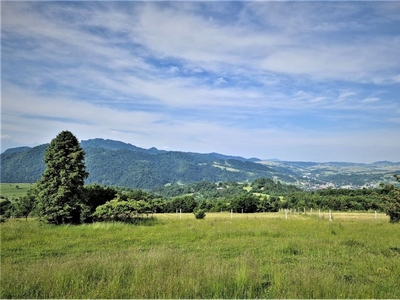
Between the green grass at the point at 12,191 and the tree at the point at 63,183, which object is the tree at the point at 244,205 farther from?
the tree at the point at 63,183

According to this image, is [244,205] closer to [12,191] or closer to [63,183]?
[63,183]

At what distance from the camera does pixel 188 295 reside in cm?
546

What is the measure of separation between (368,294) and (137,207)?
58.6 ft

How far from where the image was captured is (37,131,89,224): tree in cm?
1875

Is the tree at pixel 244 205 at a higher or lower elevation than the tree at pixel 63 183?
lower

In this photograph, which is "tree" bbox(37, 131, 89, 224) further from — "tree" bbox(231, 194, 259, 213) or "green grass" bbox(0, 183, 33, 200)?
"green grass" bbox(0, 183, 33, 200)

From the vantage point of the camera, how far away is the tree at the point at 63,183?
1875 cm

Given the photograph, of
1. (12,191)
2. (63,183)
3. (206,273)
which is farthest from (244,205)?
(12,191)

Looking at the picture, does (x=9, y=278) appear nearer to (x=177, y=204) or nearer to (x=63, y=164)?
(x=63, y=164)

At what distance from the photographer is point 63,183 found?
62.6 feet

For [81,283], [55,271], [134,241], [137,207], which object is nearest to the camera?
[81,283]

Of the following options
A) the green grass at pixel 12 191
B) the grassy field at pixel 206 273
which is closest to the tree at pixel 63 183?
the grassy field at pixel 206 273

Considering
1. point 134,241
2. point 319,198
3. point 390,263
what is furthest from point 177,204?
point 390,263

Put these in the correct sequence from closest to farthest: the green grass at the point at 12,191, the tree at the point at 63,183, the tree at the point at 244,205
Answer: the tree at the point at 63,183 → the tree at the point at 244,205 → the green grass at the point at 12,191
